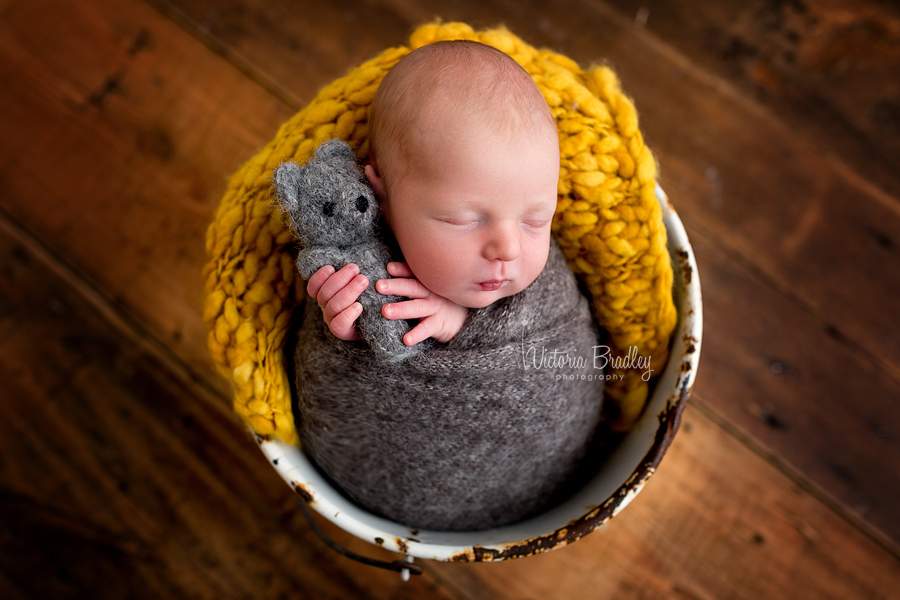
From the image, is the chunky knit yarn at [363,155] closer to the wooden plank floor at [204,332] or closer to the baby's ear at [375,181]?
the baby's ear at [375,181]

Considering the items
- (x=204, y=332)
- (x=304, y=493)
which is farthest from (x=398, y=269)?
(x=204, y=332)

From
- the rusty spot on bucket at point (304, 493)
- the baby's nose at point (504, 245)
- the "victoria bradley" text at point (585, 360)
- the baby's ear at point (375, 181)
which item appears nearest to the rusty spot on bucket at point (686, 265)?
the "victoria bradley" text at point (585, 360)

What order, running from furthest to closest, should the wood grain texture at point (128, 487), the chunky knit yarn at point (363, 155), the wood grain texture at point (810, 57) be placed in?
the wood grain texture at point (810, 57), the wood grain texture at point (128, 487), the chunky knit yarn at point (363, 155)

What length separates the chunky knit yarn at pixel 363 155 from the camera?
0.68 m

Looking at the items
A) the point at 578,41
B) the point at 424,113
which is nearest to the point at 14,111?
the point at 424,113

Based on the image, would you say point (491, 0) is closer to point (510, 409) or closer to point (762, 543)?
point (510, 409)

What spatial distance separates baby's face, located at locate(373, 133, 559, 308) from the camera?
0.58m

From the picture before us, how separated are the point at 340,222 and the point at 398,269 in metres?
0.08

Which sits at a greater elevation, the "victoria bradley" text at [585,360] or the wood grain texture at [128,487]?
the "victoria bradley" text at [585,360]

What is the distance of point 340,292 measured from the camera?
0.60 metres

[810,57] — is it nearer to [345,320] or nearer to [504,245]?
[504,245]

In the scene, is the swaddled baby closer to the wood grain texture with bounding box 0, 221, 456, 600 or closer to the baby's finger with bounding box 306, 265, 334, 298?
the baby's finger with bounding box 306, 265, 334, 298

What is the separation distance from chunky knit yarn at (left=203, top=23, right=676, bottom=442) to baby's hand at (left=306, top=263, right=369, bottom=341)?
0.34ft

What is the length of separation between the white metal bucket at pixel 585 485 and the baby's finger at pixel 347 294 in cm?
19
